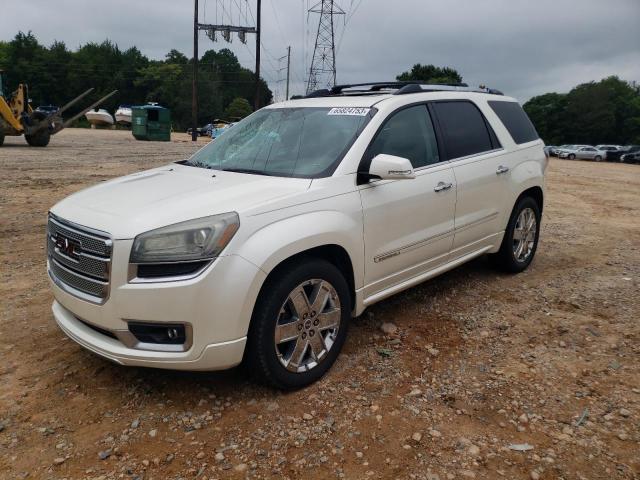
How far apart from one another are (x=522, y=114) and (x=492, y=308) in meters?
2.29

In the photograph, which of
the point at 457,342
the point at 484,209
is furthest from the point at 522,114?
the point at 457,342

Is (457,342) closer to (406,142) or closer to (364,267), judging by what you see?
(364,267)

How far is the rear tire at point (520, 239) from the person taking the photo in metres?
5.14

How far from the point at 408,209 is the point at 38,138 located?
71.0ft

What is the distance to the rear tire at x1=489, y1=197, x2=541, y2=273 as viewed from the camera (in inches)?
202

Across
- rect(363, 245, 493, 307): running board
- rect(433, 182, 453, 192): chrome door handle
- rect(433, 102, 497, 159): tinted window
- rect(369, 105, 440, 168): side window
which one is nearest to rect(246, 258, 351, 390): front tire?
rect(363, 245, 493, 307): running board

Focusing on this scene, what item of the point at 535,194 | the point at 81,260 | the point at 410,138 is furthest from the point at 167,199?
the point at 535,194

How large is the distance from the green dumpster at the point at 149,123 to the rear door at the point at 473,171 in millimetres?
30969

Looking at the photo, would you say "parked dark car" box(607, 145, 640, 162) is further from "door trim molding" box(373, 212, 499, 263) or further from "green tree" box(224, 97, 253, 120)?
"green tree" box(224, 97, 253, 120)

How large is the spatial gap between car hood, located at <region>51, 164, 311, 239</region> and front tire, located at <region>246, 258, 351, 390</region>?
479mm

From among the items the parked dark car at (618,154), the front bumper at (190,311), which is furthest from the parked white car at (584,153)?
the front bumper at (190,311)

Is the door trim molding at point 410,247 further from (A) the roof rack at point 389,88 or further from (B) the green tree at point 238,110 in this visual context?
(B) the green tree at point 238,110

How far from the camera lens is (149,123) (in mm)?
32625

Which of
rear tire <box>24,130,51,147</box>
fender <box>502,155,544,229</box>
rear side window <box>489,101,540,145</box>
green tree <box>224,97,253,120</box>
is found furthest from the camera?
green tree <box>224,97,253,120</box>
